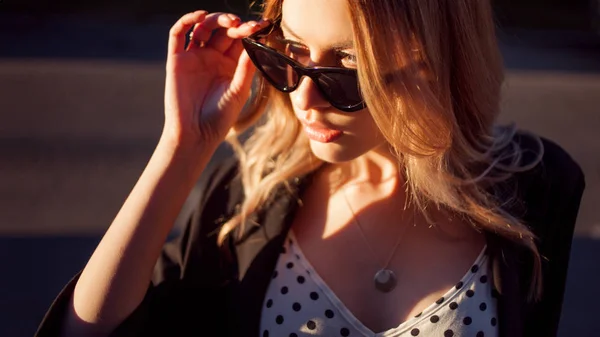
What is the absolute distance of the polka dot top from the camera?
142 cm

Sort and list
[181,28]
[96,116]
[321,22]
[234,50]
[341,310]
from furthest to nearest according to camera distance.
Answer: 1. [96,116]
2. [234,50]
3. [181,28]
4. [341,310]
5. [321,22]

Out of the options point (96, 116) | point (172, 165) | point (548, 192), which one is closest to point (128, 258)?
point (172, 165)

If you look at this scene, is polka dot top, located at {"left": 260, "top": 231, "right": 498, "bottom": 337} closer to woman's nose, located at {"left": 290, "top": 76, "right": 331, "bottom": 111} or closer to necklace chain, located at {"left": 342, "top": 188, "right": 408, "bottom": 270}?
necklace chain, located at {"left": 342, "top": 188, "right": 408, "bottom": 270}

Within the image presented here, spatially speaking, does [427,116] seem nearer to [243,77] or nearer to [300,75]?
[300,75]

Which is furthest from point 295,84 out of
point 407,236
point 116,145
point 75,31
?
point 75,31

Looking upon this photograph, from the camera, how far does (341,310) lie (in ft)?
4.76

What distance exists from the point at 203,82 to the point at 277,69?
235 mm

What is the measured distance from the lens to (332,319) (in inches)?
57.1

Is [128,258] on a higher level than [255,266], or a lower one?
higher

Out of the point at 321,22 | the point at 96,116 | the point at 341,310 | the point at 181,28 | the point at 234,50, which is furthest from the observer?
the point at 96,116

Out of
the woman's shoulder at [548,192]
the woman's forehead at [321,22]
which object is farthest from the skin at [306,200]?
the woman's shoulder at [548,192]

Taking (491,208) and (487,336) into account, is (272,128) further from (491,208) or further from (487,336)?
(487,336)

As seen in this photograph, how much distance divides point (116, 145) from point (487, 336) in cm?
342

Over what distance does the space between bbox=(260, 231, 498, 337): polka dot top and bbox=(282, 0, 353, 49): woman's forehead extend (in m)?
0.50
